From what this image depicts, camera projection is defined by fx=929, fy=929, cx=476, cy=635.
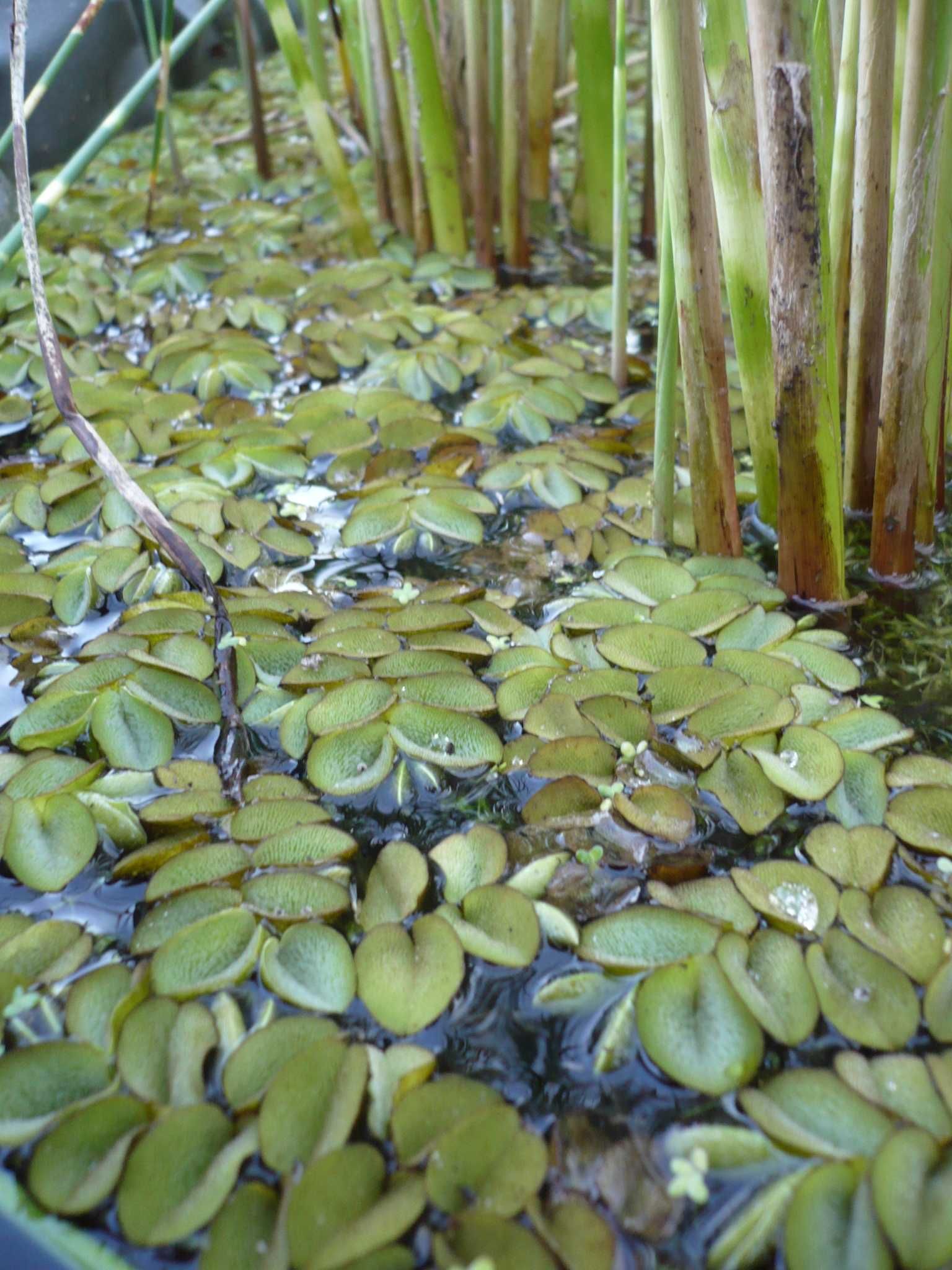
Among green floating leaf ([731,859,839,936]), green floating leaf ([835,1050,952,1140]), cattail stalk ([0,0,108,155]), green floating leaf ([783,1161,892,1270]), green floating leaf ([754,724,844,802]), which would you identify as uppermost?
cattail stalk ([0,0,108,155])

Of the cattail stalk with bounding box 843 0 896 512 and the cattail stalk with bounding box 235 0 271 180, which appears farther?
the cattail stalk with bounding box 235 0 271 180

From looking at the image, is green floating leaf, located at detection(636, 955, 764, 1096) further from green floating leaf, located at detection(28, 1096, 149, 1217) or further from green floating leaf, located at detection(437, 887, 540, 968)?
green floating leaf, located at detection(28, 1096, 149, 1217)

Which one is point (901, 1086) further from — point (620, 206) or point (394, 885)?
point (620, 206)

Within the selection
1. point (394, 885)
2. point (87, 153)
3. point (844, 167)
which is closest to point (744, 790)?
point (394, 885)

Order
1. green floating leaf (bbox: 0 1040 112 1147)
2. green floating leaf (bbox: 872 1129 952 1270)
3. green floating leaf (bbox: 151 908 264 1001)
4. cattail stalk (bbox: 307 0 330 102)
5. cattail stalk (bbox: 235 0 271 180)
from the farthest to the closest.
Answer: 1. cattail stalk (bbox: 235 0 271 180)
2. cattail stalk (bbox: 307 0 330 102)
3. green floating leaf (bbox: 151 908 264 1001)
4. green floating leaf (bbox: 0 1040 112 1147)
5. green floating leaf (bbox: 872 1129 952 1270)

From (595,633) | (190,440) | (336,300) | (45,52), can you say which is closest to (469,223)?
(336,300)

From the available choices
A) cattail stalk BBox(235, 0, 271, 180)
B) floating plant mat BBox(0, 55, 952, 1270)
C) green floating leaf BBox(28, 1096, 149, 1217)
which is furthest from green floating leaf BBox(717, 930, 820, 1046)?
cattail stalk BBox(235, 0, 271, 180)

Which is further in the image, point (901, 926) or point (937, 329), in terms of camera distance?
point (937, 329)
